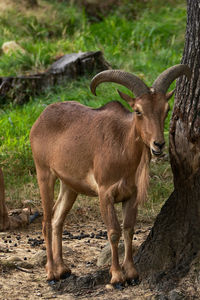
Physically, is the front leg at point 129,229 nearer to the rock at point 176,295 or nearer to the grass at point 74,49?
the rock at point 176,295

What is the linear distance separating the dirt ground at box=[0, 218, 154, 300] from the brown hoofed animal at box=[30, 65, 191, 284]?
19 cm

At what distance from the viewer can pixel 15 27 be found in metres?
14.8

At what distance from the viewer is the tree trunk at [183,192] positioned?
5.79m

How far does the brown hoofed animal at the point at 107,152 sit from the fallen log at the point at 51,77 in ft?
17.2

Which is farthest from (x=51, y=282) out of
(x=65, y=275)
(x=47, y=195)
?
(x=47, y=195)

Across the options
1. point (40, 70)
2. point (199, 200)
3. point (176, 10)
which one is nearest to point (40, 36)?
point (40, 70)

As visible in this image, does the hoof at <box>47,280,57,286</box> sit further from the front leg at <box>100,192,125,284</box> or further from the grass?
the grass

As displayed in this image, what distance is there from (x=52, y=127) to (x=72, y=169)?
24.3 inches

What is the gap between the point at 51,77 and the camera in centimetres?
1198

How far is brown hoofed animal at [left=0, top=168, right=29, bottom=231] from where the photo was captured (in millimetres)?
7859

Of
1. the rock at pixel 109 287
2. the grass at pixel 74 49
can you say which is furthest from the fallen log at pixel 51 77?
the rock at pixel 109 287

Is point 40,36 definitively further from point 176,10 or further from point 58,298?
point 58,298

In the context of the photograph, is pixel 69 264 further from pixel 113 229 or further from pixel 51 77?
pixel 51 77

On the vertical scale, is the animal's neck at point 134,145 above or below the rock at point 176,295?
above
